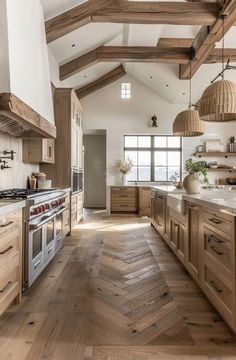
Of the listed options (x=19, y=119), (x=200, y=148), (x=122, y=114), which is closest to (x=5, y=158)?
(x=19, y=119)

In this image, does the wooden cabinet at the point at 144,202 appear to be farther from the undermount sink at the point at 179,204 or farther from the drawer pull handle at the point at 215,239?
the drawer pull handle at the point at 215,239

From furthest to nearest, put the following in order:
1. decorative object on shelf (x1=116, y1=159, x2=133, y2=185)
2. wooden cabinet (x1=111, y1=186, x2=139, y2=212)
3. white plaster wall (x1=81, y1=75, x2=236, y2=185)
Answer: white plaster wall (x1=81, y1=75, x2=236, y2=185)
decorative object on shelf (x1=116, y1=159, x2=133, y2=185)
wooden cabinet (x1=111, y1=186, x2=139, y2=212)

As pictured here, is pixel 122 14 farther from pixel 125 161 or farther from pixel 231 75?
pixel 125 161

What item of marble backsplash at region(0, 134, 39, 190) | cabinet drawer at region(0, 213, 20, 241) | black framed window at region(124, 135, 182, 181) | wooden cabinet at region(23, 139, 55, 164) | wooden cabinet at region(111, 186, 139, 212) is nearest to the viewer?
cabinet drawer at region(0, 213, 20, 241)

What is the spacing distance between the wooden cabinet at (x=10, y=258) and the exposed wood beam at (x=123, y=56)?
462 centimetres

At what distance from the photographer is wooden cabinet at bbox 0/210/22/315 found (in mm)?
1980

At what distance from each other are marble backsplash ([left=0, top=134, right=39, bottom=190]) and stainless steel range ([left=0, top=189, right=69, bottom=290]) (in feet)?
2.04

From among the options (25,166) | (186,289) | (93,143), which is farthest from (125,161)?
(186,289)

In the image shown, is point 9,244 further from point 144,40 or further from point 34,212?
point 144,40

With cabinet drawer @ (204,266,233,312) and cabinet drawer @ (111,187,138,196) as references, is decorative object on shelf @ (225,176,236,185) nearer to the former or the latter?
cabinet drawer @ (111,187,138,196)

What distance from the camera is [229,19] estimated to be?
430 cm

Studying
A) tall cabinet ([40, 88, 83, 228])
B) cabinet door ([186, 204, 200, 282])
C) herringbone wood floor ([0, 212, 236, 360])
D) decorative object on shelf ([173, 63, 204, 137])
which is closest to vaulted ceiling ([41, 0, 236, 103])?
tall cabinet ([40, 88, 83, 228])

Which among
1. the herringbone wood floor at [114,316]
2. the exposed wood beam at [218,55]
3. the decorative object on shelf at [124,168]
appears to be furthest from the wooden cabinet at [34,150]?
the decorative object on shelf at [124,168]

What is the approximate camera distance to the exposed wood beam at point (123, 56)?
6.06m
